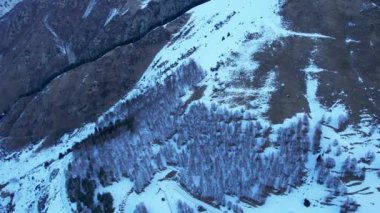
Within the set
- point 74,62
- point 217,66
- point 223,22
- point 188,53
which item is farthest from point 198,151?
point 74,62

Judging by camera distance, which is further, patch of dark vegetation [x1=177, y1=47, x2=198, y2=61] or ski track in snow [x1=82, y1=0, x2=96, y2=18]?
ski track in snow [x1=82, y1=0, x2=96, y2=18]

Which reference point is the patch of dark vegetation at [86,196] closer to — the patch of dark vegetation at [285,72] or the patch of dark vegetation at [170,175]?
the patch of dark vegetation at [170,175]

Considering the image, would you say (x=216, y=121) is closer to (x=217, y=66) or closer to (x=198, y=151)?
(x=198, y=151)

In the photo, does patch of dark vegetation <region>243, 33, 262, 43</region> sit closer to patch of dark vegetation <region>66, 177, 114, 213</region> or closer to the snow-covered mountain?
the snow-covered mountain

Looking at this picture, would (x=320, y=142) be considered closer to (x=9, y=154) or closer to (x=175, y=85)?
(x=175, y=85)

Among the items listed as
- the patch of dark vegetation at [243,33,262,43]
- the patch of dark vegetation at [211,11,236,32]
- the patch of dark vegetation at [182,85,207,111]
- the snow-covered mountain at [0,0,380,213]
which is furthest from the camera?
the patch of dark vegetation at [211,11,236,32]

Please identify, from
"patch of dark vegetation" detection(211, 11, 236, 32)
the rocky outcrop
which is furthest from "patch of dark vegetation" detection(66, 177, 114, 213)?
"patch of dark vegetation" detection(211, 11, 236, 32)

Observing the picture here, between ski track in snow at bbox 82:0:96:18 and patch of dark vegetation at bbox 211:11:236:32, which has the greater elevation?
ski track in snow at bbox 82:0:96:18
